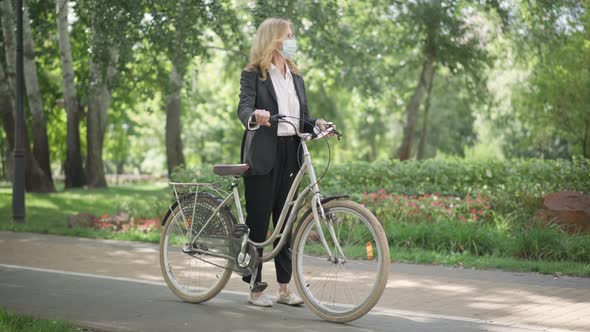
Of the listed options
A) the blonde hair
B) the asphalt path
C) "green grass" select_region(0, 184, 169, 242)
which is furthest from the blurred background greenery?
the blonde hair

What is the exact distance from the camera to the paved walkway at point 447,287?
5707 millimetres

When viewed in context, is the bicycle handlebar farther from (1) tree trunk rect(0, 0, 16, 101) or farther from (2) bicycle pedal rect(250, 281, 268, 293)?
(1) tree trunk rect(0, 0, 16, 101)

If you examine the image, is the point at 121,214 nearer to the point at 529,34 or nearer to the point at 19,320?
the point at 19,320

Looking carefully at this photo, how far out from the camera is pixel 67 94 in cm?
2417

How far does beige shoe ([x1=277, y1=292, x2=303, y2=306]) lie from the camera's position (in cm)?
620

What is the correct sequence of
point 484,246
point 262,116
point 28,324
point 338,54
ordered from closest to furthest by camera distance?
point 28,324
point 262,116
point 484,246
point 338,54

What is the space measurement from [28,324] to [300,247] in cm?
193

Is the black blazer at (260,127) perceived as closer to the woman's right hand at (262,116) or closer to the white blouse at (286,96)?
the white blouse at (286,96)

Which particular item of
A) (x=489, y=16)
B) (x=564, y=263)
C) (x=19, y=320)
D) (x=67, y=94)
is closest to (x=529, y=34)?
(x=489, y=16)

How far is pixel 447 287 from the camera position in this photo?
22.9ft

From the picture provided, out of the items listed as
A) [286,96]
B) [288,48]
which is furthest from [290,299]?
[288,48]

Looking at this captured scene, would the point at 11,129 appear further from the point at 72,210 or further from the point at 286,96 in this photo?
the point at 286,96

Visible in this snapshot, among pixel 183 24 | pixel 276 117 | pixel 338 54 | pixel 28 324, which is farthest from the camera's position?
pixel 338 54

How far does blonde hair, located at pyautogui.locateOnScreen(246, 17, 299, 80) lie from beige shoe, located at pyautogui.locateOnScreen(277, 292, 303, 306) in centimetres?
173
